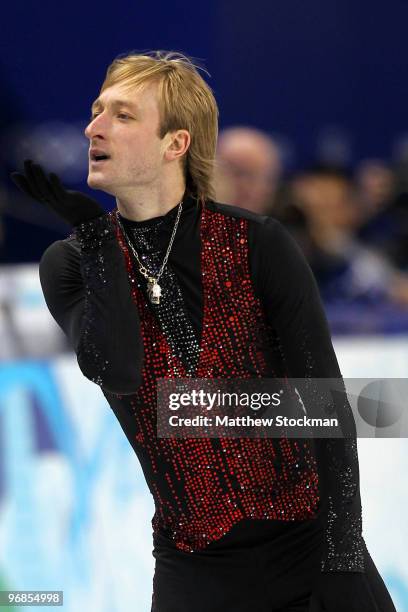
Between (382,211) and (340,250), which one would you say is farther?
(382,211)

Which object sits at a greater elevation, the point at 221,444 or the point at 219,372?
the point at 219,372

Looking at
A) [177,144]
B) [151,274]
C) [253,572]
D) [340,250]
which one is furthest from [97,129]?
[340,250]

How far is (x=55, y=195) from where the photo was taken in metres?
1.80

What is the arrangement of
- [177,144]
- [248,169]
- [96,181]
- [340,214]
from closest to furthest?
[96,181]
[177,144]
[248,169]
[340,214]

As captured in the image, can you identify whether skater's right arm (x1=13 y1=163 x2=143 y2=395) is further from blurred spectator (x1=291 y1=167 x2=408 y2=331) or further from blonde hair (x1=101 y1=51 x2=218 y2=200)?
blurred spectator (x1=291 y1=167 x2=408 y2=331)

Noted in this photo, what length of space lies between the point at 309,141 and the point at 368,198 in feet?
1.14

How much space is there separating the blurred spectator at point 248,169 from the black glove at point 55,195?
173 centimetres

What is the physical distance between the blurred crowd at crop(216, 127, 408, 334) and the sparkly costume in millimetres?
1390

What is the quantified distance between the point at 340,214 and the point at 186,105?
2.14 m

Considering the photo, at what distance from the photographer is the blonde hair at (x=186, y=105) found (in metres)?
2.00

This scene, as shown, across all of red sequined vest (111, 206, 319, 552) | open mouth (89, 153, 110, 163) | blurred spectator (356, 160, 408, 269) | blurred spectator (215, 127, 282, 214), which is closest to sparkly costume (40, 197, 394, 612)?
red sequined vest (111, 206, 319, 552)

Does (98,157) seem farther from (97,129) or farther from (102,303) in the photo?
(102,303)

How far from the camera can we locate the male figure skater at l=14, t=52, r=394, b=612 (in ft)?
6.02

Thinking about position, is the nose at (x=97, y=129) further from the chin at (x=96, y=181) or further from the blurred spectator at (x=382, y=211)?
the blurred spectator at (x=382, y=211)
